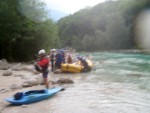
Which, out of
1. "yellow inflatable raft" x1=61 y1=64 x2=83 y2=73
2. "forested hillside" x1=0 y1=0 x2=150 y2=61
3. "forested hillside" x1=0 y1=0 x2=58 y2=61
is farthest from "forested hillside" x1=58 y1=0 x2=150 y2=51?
"yellow inflatable raft" x1=61 y1=64 x2=83 y2=73

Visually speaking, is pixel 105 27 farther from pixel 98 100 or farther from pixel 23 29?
pixel 98 100

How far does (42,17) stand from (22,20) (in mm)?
3505

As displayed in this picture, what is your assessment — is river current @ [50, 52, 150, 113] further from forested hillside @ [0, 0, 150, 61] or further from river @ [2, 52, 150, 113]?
forested hillside @ [0, 0, 150, 61]

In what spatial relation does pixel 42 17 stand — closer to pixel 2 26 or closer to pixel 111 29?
pixel 2 26

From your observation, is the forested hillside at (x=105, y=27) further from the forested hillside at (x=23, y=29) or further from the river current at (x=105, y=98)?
the river current at (x=105, y=98)

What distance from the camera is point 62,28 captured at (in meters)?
105

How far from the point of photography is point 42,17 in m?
32.9

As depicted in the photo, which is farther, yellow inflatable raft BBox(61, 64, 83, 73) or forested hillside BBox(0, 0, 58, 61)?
forested hillside BBox(0, 0, 58, 61)

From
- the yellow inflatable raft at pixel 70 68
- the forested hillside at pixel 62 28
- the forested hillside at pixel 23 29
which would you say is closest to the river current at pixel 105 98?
the yellow inflatable raft at pixel 70 68

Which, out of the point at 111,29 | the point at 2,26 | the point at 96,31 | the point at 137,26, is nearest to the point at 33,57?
the point at 2,26

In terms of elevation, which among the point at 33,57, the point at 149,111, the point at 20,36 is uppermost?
the point at 20,36

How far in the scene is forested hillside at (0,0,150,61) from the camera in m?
28.1

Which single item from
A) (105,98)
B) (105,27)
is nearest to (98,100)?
(105,98)

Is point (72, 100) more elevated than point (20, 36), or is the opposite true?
point (20, 36)
